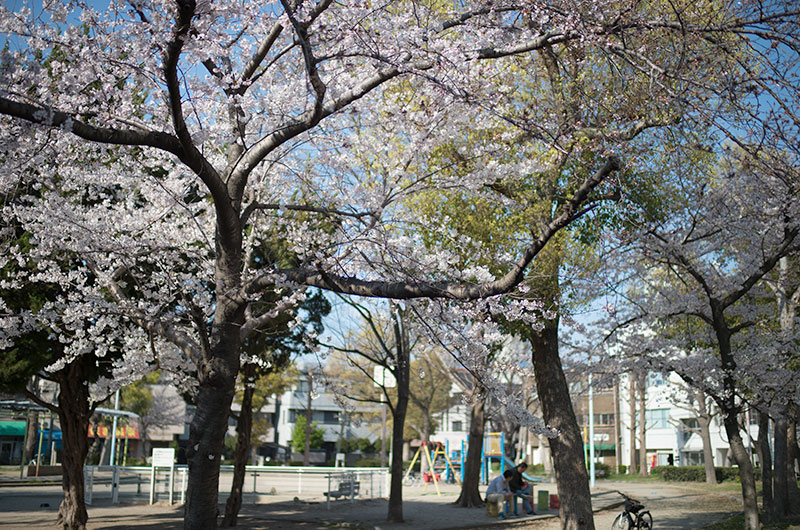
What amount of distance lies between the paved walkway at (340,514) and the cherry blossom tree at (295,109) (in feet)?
20.4

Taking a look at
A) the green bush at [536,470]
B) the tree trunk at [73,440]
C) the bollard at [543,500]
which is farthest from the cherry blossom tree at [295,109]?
the green bush at [536,470]

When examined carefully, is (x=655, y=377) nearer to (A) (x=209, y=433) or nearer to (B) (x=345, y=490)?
(B) (x=345, y=490)

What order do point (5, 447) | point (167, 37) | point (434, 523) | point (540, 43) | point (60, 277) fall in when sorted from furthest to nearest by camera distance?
point (5, 447) → point (434, 523) → point (60, 277) → point (540, 43) → point (167, 37)

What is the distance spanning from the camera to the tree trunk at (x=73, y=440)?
11703 mm

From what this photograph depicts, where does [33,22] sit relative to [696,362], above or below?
above

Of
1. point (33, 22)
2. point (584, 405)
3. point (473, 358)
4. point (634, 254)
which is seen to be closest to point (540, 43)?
point (473, 358)

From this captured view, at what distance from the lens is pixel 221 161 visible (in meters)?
8.48

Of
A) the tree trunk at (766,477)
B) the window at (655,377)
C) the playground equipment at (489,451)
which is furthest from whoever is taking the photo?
the playground equipment at (489,451)

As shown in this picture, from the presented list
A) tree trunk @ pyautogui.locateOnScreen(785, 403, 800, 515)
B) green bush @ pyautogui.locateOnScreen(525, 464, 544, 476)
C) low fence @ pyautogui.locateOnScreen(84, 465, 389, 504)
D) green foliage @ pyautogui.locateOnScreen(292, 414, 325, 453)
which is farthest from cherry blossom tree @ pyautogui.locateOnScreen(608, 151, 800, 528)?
green foliage @ pyautogui.locateOnScreen(292, 414, 325, 453)

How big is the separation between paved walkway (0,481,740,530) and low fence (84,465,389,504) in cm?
54

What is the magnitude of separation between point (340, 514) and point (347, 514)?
18 cm

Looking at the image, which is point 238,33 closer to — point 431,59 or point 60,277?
point 431,59

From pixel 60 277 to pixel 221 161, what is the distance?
10.1ft

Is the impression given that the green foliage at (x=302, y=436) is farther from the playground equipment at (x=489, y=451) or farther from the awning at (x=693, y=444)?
the awning at (x=693, y=444)
